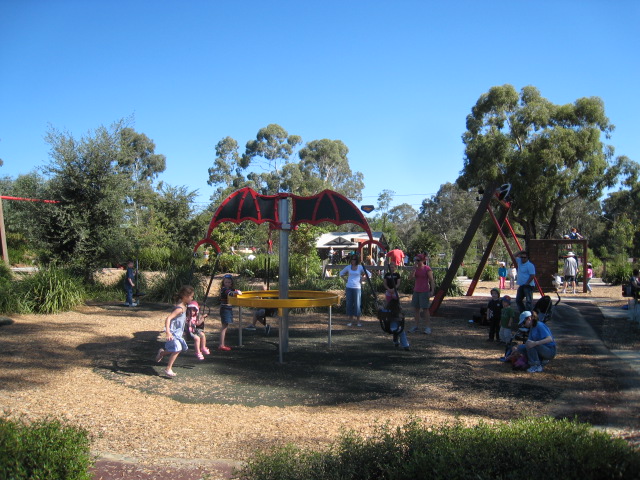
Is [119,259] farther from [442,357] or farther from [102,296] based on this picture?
[442,357]

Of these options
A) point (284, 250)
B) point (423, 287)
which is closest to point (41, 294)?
point (284, 250)

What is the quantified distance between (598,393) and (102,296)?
503 inches

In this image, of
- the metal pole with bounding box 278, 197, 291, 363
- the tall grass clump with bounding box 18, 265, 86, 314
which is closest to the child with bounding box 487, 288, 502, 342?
the metal pole with bounding box 278, 197, 291, 363

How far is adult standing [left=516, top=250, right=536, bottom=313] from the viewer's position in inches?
370

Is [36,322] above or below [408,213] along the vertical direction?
below

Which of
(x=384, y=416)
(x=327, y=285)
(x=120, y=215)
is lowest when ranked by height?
(x=384, y=416)

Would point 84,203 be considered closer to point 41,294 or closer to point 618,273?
point 41,294

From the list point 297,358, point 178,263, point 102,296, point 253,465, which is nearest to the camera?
point 253,465

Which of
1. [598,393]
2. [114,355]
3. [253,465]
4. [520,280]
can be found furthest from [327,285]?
[253,465]

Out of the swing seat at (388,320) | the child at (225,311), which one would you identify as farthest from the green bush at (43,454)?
the swing seat at (388,320)

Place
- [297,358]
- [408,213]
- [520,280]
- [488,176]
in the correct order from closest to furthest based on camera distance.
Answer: [297,358]
[520,280]
[488,176]
[408,213]

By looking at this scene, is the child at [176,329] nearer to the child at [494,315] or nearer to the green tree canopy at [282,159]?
the child at [494,315]

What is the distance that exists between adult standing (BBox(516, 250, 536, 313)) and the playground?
92cm

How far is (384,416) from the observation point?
524 cm
